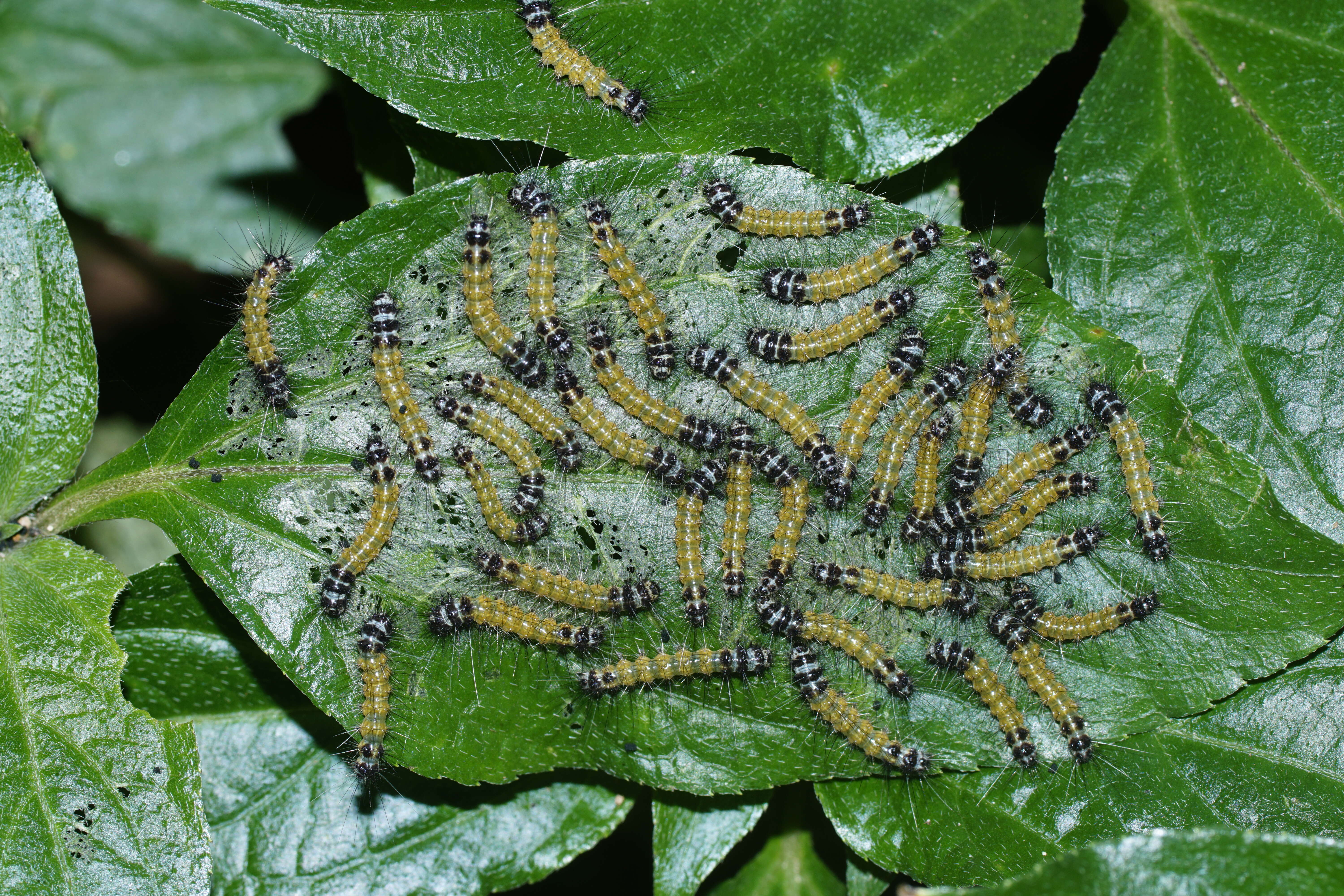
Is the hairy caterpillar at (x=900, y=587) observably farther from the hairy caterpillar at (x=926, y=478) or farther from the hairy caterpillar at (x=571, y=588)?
the hairy caterpillar at (x=571, y=588)

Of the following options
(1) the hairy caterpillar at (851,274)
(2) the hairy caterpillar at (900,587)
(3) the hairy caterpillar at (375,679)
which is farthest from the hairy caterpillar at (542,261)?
(2) the hairy caterpillar at (900,587)

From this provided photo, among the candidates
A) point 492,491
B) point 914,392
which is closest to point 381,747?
point 492,491

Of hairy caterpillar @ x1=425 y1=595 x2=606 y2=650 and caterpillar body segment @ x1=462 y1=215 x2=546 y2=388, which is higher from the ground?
caterpillar body segment @ x1=462 y1=215 x2=546 y2=388

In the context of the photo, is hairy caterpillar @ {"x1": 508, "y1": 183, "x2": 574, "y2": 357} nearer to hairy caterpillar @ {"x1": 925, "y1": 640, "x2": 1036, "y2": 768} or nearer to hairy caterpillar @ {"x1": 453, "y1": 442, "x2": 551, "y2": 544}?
hairy caterpillar @ {"x1": 453, "y1": 442, "x2": 551, "y2": 544}

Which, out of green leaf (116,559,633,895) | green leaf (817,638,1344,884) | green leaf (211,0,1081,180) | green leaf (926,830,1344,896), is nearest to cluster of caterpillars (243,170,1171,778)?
green leaf (817,638,1344,884)

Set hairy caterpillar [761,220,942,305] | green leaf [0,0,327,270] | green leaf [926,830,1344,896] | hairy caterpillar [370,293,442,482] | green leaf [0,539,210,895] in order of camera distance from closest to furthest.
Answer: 1. green leaf [926,830,1344,896]
2. green leaf [0,539,210,895]
3. hairy caterpillar [370,293,442,482]
4. hairy caterpillar [761,220,942,305]
5. green leaf [0,0,327,270]

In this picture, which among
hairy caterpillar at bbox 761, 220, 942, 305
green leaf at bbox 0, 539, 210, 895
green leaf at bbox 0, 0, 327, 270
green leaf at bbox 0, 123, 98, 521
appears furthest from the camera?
green leaf at bbox 0, 0, 327, 270

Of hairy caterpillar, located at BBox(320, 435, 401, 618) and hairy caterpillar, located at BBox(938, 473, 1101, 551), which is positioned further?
hairy caterpillar, located at BBox(938, 473, 1101, 551)

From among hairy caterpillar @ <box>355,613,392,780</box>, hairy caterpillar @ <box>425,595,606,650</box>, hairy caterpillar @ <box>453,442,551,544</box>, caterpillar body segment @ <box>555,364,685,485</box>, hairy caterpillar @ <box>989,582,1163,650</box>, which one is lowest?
hairy caterpillar @ <box>355,613,392,780</box>
